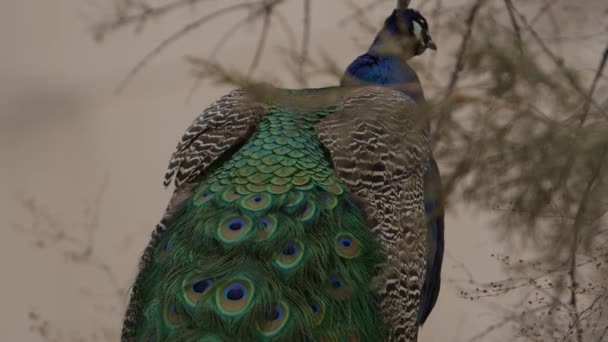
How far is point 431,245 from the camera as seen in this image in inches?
123

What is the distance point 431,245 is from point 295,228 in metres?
0.70

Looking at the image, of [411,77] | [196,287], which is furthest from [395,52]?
[196,287]

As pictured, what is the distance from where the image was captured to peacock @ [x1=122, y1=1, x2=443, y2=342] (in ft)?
7.97

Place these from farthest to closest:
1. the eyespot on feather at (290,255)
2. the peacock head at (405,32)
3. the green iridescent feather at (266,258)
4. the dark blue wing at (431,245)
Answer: the peacock head at (405,32) → the dark blue wing at (431,245) → the eyespot on feather at (290,255) → the green iridescent feather at (266,258)

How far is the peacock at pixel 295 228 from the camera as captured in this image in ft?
7.97

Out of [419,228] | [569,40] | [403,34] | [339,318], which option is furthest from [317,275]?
[403,34]

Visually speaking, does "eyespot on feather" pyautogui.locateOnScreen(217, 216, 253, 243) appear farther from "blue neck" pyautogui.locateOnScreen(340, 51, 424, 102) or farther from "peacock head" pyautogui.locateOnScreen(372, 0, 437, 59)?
"peacock head" pyautogui.locateOnScreen(372, 0, 437, 59)

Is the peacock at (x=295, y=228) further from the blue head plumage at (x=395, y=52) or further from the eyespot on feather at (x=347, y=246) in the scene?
the blue head plumage at (x=395, y=52)

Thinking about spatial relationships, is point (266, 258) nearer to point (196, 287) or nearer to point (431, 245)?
point (196, 287)

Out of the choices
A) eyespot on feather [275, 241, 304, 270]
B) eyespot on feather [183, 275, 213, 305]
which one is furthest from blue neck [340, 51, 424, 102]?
eyespot on feather [183, 275, 213, 305]

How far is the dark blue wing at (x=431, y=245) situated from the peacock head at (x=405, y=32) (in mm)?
743

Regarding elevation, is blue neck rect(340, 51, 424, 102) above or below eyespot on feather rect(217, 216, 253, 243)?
below

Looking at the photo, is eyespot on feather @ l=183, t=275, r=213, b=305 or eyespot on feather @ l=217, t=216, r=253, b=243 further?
eyespot on feather @ l=217, t=216, r=253, b=243

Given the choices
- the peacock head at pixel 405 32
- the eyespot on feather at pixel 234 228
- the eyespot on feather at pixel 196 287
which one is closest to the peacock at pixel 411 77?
the peacock head at pixel 405 32
